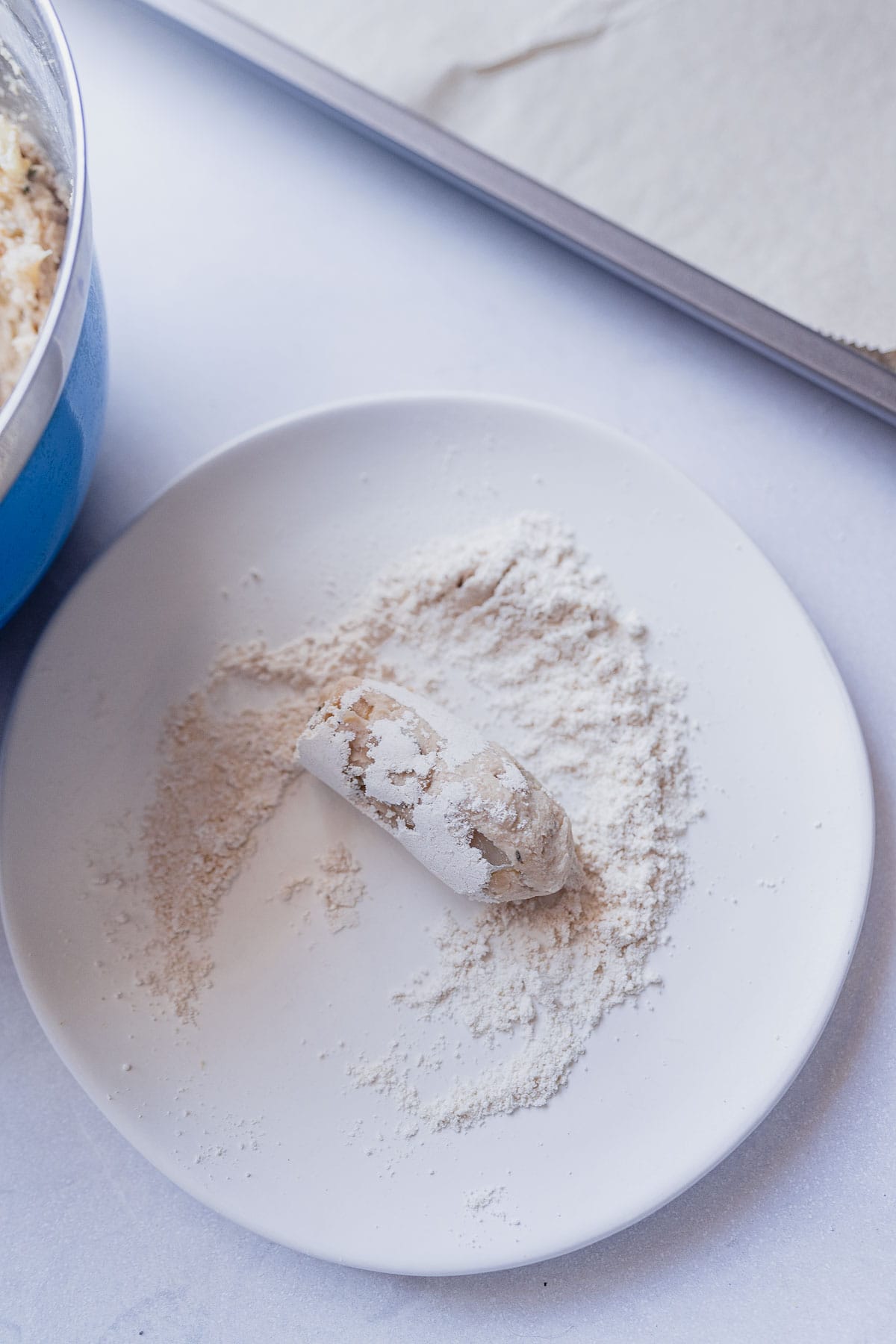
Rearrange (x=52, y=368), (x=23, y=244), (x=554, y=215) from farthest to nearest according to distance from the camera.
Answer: (x=554, y=215) → (x=23, y=244) → (x=52, y=368)

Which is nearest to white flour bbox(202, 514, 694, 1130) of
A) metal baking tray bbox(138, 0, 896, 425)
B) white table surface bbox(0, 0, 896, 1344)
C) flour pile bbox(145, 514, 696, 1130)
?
flour pile bbox(145, 514, 696, 1130)

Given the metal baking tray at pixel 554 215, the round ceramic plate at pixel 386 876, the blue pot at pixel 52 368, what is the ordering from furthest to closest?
the metal baking tray at pixel 554 215
the round ceramic plate at pixel 386 876
the blue pot at pixel 52 368

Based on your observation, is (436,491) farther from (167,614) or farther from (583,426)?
(167,614)

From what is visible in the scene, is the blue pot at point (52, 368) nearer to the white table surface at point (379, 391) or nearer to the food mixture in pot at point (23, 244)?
the food mixture in pot at point (23, 244)

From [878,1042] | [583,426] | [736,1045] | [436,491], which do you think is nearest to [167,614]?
[436,491]

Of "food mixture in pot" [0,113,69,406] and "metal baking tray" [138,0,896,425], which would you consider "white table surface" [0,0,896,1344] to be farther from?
"food mixture in pot" [0,113,69,406]

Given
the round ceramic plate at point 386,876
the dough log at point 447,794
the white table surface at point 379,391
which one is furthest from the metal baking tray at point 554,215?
the dough log at point 447,794

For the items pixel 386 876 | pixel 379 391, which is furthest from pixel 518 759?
pixel 379 391

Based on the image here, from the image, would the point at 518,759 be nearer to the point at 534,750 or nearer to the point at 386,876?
the point at 534,750
